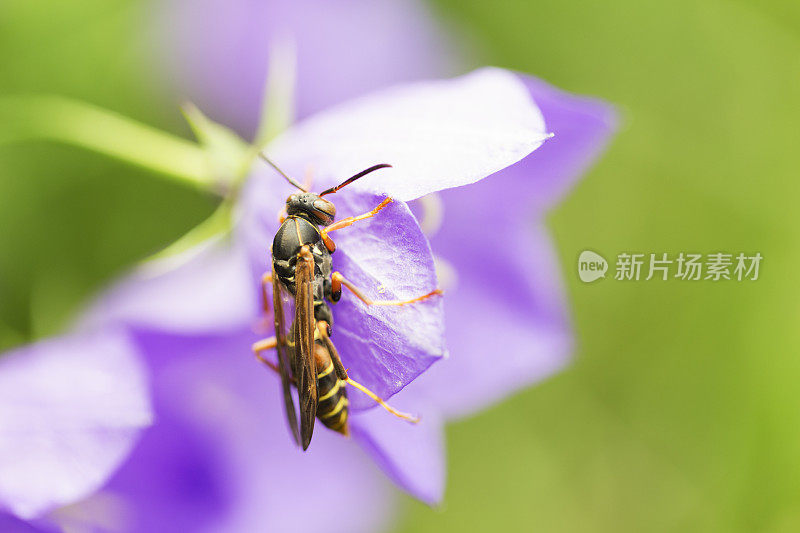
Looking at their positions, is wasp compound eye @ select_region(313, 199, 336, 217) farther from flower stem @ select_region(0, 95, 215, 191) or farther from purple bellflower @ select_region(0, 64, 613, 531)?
flower stem @ select_region(0, 95, 215, 191)

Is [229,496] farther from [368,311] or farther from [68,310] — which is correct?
[368,311]

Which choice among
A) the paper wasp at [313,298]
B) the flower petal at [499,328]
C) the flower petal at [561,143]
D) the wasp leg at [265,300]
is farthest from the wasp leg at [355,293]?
the flower petal at [499,328]

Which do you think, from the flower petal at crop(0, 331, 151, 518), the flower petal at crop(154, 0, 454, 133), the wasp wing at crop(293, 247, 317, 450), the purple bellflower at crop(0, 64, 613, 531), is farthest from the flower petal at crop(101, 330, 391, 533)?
the flower petal at crop(154, 0, 454, 133)

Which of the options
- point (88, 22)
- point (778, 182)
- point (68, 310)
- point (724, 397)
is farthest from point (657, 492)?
point (88, 22)

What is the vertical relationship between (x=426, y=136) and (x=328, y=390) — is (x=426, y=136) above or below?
above

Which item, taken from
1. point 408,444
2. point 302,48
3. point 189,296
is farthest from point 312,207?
point 302,48

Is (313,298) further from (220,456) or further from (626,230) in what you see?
(626,230)
